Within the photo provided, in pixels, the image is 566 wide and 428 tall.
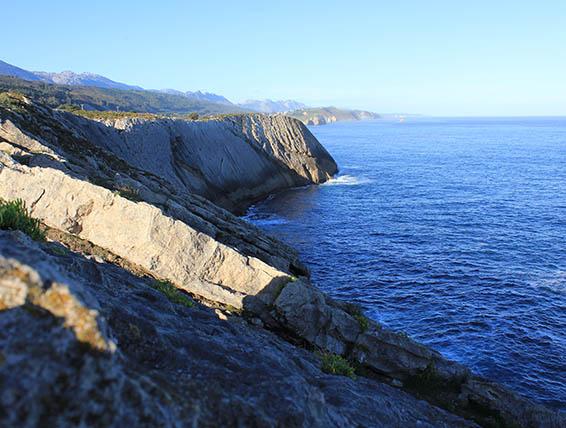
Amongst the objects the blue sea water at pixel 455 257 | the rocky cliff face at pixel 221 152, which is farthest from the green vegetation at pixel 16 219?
the rocky cliff face at pixel 221 152

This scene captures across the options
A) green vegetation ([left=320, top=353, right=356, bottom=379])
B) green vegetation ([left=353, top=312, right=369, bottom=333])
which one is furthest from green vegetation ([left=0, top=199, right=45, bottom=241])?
green vegetation ([left=353, top=312, right=369, bottom=333])

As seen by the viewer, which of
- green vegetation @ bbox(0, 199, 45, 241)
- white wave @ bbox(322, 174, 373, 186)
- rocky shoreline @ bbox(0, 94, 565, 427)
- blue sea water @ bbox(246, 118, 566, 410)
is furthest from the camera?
white wave @ bbox(322, 174, 373, 186)

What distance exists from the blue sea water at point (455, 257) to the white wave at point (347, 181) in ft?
1.24

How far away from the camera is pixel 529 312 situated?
3111 cm

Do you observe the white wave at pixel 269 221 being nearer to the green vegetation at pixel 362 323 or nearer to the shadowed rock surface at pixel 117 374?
the green vegetation at pixel 362 323

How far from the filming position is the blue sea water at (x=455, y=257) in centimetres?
2731

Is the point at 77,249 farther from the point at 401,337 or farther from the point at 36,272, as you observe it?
the point at 401,337

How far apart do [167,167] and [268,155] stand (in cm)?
3344

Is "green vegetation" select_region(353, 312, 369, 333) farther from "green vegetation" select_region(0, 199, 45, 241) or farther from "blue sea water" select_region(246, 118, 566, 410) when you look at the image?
"green vegetation" select_region(0, 199, 45, 241)

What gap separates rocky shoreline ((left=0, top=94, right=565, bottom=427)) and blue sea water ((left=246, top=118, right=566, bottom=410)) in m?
6.88

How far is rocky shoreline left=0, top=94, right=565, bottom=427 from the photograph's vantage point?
4.73 m

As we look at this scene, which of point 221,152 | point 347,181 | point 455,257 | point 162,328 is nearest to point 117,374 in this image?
point 162,328

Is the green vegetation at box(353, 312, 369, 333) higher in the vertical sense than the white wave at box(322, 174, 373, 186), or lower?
lower

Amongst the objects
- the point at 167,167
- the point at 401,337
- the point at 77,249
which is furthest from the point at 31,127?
the point at 401,337
